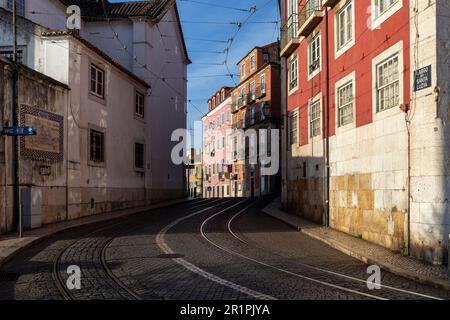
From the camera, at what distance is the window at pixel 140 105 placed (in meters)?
28.2

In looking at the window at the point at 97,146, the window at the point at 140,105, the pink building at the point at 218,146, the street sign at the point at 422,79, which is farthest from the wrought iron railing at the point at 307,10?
the pink building at the point at 218,146

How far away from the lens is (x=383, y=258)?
35.1 feet

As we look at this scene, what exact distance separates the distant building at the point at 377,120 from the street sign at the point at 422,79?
21 millimetres

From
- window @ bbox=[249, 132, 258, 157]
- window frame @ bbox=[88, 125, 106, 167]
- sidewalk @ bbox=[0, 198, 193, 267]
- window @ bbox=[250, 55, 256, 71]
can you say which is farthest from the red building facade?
window @ bbox=[250, 55, 256, 71]

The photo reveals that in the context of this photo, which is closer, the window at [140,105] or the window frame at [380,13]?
the window frame at [380,13]

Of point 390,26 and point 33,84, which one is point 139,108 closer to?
point 33,84

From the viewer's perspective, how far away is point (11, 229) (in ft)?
49.1

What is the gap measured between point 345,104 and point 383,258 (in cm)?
637

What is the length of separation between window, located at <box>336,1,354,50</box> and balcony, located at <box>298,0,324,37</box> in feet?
4.58

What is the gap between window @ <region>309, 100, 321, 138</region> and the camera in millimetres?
18719

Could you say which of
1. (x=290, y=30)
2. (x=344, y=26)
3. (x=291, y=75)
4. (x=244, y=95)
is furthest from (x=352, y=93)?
(x=244, y=95)

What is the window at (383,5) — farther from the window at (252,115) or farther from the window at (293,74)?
the window at (252,115)

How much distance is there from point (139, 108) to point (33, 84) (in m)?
12.3
